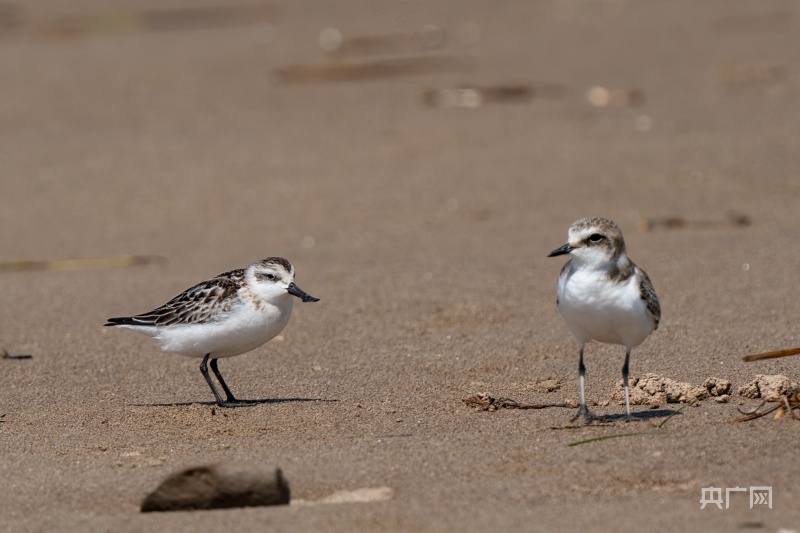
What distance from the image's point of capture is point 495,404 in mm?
6109

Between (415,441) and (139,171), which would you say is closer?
(415,441)

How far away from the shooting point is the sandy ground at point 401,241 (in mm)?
5086

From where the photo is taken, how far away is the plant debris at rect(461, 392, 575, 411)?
6.09 metres

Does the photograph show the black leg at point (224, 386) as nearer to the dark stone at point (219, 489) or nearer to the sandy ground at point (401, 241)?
the sandy ground at point (401, 241)

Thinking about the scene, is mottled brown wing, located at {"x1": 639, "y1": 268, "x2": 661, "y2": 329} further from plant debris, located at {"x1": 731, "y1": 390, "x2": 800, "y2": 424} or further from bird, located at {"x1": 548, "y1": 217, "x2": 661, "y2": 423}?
plant debris, located at {"x1": 731, "y1": 390, "x2": 800, "y2": 424}

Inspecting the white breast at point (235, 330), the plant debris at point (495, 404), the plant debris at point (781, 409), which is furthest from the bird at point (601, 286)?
the white breast at point (235, 330)

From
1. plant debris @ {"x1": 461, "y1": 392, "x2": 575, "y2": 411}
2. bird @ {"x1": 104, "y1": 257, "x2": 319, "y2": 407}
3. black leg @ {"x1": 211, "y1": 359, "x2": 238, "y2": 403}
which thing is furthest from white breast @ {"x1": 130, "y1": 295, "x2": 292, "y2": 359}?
plant debris @ {"x1": 461, "y1": 392, "x2": 575, "y2": 411}

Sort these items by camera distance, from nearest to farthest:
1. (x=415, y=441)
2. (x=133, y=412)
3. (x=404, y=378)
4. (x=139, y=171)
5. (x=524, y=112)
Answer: (x=415, y=441)
(x=133, y=412)
(x=404, y=378)
(x=139, y=171)
(x=524, y=112)

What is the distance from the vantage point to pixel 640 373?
6734 millimetres

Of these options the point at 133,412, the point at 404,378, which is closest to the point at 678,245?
the point at 404,378

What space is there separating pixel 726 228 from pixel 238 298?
15.6ft

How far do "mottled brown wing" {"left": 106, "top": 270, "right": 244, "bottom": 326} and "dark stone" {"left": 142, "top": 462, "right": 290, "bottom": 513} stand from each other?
191 cm

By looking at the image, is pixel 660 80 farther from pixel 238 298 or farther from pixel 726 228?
pixel 238 298

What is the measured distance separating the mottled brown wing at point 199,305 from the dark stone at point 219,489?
1.91m
